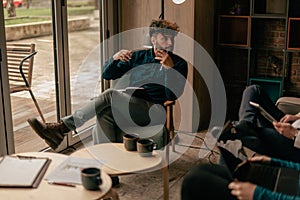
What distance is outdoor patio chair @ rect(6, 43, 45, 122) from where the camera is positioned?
11.8ft

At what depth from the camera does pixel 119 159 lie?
2.75m

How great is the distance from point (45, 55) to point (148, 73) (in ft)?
2.95

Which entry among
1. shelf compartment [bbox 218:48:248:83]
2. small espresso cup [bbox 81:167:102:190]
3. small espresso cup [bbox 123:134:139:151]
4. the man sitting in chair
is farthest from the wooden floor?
shelf compartment [bbox 218:48:248:83]

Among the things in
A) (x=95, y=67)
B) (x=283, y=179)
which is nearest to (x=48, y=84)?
(x=95, y=67)

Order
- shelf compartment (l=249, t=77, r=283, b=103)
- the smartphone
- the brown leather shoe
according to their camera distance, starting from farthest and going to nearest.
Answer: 1. shelf compartment (l=249, t=77, r=283, b=103)
2. the brown leather shoe
3. the smartphone

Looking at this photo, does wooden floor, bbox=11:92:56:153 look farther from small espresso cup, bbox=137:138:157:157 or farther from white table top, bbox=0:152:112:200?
white table top, bbox=0:152:112:200

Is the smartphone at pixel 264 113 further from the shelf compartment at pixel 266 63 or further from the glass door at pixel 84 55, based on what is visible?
the glass door at pixel 84 55

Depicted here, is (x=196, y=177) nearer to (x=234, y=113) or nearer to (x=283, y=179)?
(x=283, y=179)

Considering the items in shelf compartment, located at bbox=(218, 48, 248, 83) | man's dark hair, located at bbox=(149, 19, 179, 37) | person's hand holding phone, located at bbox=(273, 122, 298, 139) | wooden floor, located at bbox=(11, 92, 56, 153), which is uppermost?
man's dark hair, located at bbox=(149, 19, 179, 37)

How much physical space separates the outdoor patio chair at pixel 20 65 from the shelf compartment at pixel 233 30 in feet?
6.50

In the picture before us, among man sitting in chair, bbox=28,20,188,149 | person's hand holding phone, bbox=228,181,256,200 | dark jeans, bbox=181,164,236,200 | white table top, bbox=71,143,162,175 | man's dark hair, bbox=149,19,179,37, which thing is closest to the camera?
person's hand holding phone, bbox=228,181,256,200

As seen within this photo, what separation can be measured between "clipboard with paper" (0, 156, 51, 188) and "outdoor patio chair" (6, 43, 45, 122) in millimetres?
1113

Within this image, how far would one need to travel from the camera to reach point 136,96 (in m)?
3.64

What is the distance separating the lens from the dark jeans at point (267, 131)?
116 inches
